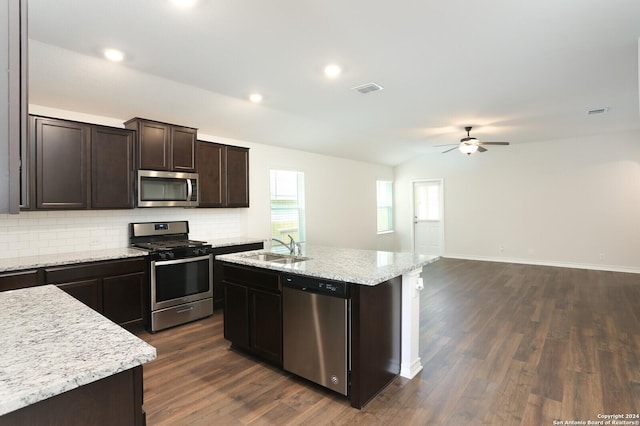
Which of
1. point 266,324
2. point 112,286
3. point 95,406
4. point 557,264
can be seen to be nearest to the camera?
point 95,406

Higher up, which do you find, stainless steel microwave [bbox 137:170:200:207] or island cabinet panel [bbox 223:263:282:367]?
stainless steel microwave [bbox 137:170:200:207]

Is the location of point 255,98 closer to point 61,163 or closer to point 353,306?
point 61,163

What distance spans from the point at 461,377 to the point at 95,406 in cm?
257

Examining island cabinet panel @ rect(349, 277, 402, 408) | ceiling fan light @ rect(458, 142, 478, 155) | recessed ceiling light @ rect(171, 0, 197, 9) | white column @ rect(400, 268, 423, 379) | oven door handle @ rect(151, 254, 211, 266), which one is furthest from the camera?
ceiling fan light @ rect(458, 142, 478, 155)

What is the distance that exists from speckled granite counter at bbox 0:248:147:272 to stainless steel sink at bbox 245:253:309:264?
A: 1.29 m

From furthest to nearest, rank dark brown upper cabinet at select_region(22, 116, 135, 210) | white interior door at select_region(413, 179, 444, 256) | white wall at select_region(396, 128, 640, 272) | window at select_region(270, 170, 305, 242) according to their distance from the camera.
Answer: white interior door at select_region(413, 179, 444, 256) → white wall at select_region(396, 128, 640, 272) → window at select_region(270, 170, 305, 242) → dark brown upper cabinet at select_region(22, 116, 135, 210)

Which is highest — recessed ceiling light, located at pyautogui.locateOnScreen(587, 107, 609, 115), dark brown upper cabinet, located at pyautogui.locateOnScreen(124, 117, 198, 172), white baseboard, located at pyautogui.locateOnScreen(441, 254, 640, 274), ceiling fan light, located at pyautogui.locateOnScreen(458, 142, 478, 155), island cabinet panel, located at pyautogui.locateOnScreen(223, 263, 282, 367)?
recessed ceiling light, located at pyautogui.locateOnScreen(587, 107, 609, 115)

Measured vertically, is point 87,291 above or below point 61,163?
below

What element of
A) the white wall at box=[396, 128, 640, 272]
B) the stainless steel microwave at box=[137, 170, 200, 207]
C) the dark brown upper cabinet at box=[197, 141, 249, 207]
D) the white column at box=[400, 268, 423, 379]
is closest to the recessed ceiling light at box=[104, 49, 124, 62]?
the stainless steel microwave at box=[137, 170, 200, 207]

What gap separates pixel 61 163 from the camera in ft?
11.0

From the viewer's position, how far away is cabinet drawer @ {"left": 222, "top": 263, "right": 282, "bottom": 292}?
277 centimetres

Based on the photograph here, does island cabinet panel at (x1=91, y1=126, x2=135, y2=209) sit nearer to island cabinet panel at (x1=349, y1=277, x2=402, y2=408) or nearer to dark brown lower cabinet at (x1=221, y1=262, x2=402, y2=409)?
dark brown lower cabinet at (x1=221, y1=262, x2=402, y2=409)

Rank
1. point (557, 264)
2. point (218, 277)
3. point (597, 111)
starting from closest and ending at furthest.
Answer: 1. point (218, 277)
2. point (597, 111)
3. point (557, 264)

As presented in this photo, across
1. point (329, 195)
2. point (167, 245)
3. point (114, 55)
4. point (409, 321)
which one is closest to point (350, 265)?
point (409, 321)
